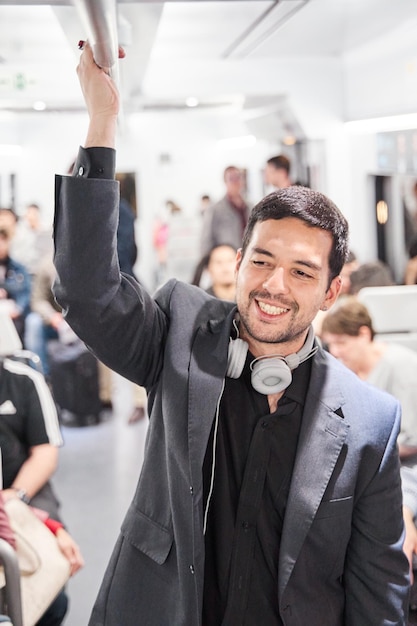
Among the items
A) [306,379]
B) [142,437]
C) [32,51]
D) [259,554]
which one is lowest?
[142,437]

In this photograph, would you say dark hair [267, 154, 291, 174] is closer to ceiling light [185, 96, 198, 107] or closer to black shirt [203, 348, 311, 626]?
ceiling light [185, 96, 198, 107]

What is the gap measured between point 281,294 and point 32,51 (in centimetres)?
443

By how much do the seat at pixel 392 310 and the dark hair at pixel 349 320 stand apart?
79cm

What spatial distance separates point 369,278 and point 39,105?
2.64 m

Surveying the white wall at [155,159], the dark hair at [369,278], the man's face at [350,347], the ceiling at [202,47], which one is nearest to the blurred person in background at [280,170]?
the ceiling at [202,47]

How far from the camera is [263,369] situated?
1.68 metres

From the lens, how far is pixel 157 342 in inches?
67.5

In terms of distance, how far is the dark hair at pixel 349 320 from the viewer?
3.74 meters

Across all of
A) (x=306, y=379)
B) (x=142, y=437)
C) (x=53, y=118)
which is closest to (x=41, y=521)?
(x=306, y=379)

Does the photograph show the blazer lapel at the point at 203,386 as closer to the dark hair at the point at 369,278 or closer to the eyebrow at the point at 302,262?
the eyebrow at the point at 302,262

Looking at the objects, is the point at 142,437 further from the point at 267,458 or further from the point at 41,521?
the point at 267,458

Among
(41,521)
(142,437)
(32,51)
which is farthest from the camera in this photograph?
(142,437)

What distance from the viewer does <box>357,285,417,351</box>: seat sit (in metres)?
4.63

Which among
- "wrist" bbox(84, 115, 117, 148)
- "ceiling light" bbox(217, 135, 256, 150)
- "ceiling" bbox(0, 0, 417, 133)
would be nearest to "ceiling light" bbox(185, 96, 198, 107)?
"ceiling" bbox(0, 0, 417, 133)
